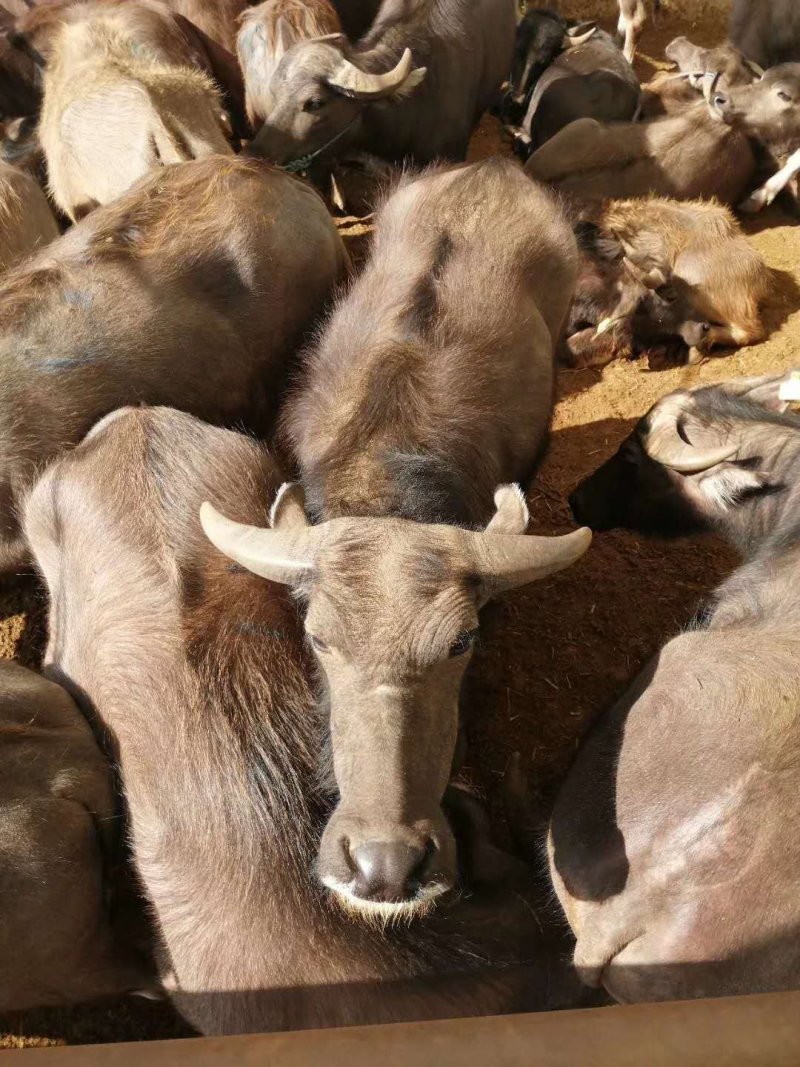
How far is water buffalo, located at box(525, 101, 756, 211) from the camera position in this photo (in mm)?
7848

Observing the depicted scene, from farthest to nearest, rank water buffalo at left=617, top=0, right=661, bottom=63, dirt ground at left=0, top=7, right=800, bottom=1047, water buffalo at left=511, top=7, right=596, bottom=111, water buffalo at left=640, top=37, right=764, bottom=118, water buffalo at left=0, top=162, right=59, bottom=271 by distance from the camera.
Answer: water buffalo at left=617, top=0, right=661, bottom=63 → water buffalo at left=511, top=7, right=596, bottom=111 → water buffalo at left=640, top=37, right=764, bottom=118 → water buffalo at left=0, top=162, right=59, bottom=271 → dirt ground at left=0, top=7, right=800, bottom=1047

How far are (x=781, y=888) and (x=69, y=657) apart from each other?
2.86m

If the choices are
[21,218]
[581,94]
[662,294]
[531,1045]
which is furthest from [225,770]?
[581,94]

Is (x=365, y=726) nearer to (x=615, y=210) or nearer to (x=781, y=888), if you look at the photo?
(x=781, y=888)

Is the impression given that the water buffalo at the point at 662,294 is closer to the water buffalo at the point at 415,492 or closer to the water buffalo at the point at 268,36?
the water buffalo at the point at 415,492

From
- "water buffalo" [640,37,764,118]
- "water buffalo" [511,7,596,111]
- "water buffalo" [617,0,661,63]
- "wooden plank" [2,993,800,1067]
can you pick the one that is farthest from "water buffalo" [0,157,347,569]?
"water buffalo" [617,0,661,63]

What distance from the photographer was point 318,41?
23.1 feet

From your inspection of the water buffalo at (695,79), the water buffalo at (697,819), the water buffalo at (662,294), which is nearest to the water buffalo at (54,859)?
the water buffalo at (697,819)

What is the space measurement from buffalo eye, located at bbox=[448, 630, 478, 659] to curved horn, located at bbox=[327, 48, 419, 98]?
5.56 meters

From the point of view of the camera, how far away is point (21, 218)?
575 cm

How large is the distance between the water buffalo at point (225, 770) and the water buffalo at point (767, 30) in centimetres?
897

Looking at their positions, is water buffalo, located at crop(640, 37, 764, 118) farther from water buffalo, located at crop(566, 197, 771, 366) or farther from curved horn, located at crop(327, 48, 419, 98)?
curved horn, located at crop(327, 48, 419, 98)

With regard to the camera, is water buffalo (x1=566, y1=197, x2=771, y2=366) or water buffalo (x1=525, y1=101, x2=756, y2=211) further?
water buffalo (x1=525, y1=101, x2=756, y2=211)

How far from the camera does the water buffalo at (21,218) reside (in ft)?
18.4
